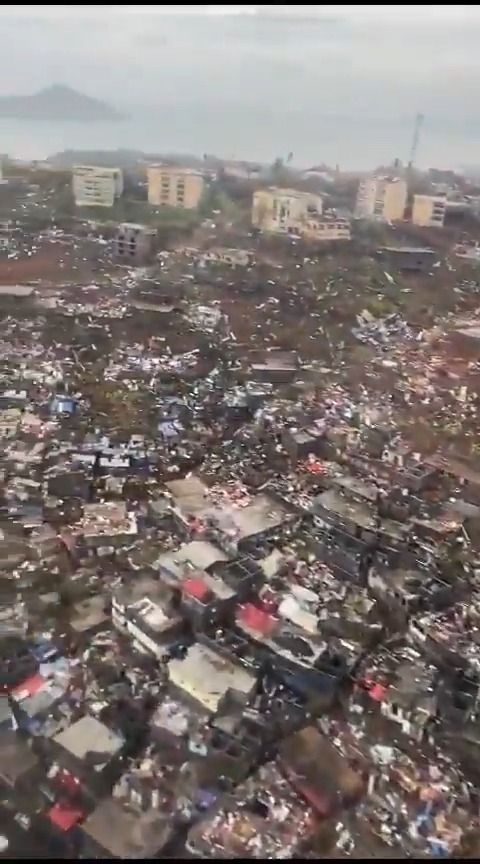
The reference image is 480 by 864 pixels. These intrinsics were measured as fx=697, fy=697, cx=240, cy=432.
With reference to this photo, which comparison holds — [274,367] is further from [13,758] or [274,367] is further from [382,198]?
[13,758]

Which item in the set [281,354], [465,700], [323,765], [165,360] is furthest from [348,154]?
[323,765]

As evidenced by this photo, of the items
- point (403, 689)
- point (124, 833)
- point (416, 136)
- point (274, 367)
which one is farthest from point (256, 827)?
point (416, 136)

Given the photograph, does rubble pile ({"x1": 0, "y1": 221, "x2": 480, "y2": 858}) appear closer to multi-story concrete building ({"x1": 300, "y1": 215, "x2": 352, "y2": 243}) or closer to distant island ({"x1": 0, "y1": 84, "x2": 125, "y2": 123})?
multi-story concrete building ({"x1": 300, "y1": 215, "x2": 352, "y2": 243})

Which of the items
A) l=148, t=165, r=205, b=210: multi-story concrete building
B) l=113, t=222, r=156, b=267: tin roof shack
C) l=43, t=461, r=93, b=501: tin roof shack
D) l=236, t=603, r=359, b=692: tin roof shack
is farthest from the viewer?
l=113, t=222, r=156, b=267: tin roof shack

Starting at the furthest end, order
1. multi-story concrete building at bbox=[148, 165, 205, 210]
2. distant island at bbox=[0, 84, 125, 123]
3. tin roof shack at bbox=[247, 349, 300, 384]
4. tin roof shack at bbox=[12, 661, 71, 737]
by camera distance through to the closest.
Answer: multi-story concrete building at bbox=[148, 165, 205, 210] → tin roof shack at bbox=[247, 349, 300, 384] → distant island at bbox=[0, 84, 125, 123] → tin roof shack at bbox=[12, 661, 71, 737]

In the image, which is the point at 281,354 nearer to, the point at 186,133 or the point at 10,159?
the point at 186,133

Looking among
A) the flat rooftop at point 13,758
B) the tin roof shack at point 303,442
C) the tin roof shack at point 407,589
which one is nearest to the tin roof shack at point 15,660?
the flat rooftop at point 13,758

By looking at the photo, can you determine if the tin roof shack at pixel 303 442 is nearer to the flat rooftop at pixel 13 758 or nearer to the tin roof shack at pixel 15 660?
the tin roof shack at pixel 15 660

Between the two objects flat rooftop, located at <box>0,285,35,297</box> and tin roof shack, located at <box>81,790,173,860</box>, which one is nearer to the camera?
tin roof shack, located at <box>81,790,173,860</box>

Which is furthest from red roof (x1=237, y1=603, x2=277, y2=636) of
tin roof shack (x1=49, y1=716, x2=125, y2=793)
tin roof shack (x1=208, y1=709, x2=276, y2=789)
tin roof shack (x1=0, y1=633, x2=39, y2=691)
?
tin roof shack (x1=0, y1=633, x2=39, y2=691)
